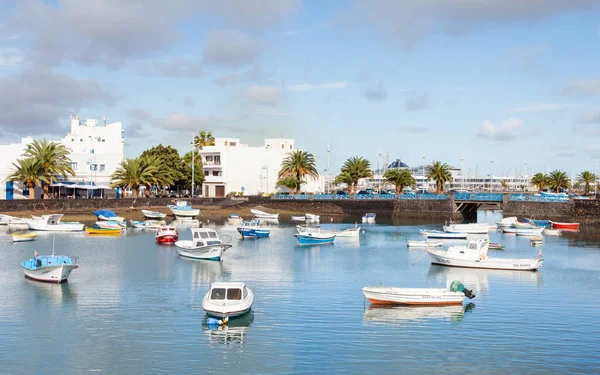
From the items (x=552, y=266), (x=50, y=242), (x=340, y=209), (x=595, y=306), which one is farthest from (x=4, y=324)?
(x=340, y=209)

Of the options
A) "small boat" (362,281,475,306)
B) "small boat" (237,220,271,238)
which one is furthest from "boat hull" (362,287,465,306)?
"small boat" (237,220,271,238)

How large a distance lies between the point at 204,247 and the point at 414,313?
2851 centimetres

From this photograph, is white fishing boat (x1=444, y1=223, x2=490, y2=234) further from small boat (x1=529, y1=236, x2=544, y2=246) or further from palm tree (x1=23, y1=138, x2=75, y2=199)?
palm tree (x1=23, y1=138, x2=75, y2=199)

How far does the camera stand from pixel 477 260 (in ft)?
197

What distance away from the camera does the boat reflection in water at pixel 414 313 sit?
1571 inches

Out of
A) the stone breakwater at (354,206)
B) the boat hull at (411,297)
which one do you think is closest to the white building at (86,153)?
the stone breakwater at (354,206)

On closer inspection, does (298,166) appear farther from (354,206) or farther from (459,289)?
(459,289)

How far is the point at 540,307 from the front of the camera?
43.5m

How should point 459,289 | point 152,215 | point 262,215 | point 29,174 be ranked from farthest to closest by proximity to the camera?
point 262,215 → point 152,215 → point 29,174 → point 459,289

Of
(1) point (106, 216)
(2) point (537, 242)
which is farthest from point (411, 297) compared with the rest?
(1) point (106, 216)

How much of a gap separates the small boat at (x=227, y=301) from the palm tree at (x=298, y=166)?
115440mm

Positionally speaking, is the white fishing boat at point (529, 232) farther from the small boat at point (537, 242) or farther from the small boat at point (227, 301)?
the small boat at point (227, 301)

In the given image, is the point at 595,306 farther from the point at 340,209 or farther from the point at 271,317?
the point at 340,209

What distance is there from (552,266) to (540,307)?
22.1 meters
